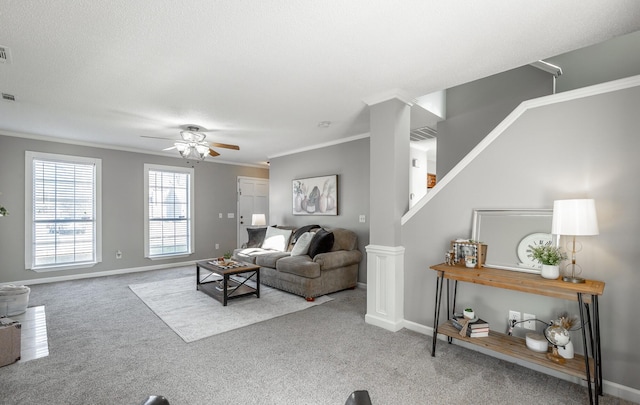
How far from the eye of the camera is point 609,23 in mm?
1999

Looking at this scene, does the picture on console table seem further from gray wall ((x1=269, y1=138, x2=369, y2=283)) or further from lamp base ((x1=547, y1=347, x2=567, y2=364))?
lamp base ((x1=547, y1=347, x2=567, y2=364))

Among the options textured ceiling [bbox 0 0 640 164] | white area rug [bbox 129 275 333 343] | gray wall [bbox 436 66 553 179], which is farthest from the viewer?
gray wall [bbox 436 66 553 179]

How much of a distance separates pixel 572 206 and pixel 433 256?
50.1 inches

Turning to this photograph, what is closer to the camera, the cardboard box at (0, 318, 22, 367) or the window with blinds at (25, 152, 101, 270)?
the cardboard box at (0, 318, 22, 367)

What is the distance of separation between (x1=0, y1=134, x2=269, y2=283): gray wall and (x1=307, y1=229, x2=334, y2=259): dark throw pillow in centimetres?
351

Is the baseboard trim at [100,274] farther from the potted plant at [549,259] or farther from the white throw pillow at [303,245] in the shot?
the potted plant at [549,259]

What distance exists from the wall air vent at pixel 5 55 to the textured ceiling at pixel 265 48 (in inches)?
1.9

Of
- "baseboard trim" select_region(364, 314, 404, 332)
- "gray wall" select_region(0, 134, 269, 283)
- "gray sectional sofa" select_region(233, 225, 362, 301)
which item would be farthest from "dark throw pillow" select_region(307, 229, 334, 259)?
"gray wall" select_region(0, 134, 269, 283)

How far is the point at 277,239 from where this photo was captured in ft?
18.2

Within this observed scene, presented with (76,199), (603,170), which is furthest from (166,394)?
(76,199)

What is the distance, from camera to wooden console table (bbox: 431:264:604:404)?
1902 mm

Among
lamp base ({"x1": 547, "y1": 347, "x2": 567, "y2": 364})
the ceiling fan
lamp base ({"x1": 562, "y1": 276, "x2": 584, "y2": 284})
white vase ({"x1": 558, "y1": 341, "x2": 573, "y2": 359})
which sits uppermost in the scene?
the ceiling fan

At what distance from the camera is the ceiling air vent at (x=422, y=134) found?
483 centimetres

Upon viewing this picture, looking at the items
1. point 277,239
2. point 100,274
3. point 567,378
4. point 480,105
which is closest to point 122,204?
point 100,274
